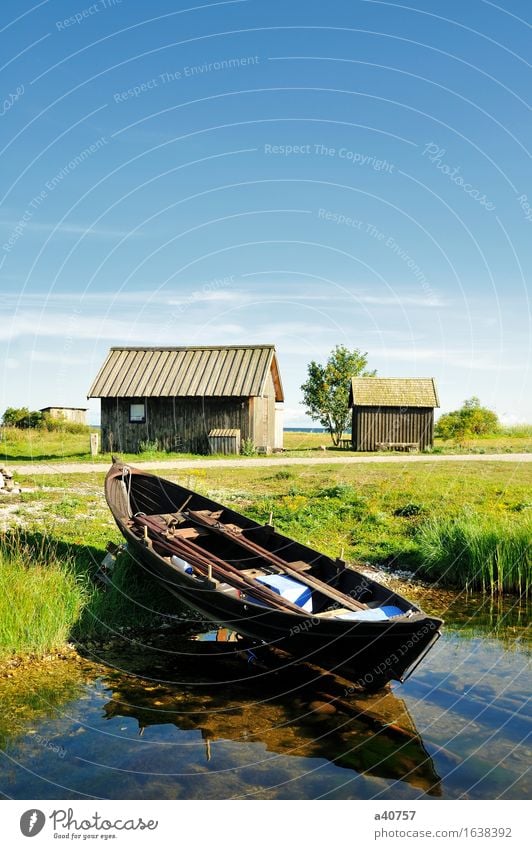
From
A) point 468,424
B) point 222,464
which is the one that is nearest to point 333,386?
point 468,424

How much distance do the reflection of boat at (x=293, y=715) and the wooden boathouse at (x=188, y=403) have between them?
1009 inches

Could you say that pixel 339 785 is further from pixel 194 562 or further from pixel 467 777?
pixel 194 562

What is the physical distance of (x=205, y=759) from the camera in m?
6.93

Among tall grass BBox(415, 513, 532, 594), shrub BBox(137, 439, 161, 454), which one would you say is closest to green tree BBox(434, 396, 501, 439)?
shrub BBox(137, 439, 161, 454)

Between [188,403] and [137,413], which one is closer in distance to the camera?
[188,403]

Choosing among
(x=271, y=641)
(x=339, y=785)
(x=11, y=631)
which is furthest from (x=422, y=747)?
(x=11, y=631)

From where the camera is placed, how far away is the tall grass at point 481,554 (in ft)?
43.1

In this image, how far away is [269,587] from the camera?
9.66 meters

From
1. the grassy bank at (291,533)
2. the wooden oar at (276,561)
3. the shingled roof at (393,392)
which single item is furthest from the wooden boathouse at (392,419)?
the wooden oar at (276,561)

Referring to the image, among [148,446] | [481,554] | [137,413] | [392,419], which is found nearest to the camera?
[481,554]

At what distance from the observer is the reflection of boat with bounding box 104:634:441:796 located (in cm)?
699

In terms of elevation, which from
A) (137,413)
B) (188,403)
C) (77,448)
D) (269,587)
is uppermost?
(188,403)

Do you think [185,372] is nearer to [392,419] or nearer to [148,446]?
[148,446]

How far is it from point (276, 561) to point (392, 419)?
30.6 metres
